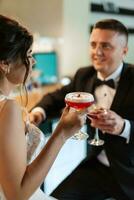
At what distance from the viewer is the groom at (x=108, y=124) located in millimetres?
1710

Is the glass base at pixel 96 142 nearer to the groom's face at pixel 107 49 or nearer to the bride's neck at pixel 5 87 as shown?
the groom's face at pixel 107 49

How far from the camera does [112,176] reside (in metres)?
1.82

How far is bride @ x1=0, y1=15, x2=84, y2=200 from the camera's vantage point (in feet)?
3.62

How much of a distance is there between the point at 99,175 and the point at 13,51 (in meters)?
0.97

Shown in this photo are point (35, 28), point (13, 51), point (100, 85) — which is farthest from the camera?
point (35, 28)

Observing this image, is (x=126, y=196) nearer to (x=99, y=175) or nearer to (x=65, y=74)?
(x=99, y=175)

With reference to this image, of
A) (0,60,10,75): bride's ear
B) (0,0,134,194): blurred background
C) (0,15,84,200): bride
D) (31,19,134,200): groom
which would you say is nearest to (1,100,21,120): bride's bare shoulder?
(0,15,84,200): bride

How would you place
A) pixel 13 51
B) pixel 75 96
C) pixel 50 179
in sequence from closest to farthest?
pixel 13 51, pixel 75 96, pixel 50 179

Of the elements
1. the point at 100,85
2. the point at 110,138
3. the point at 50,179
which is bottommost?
the point at 50,179

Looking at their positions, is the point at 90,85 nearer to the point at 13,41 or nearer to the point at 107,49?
the point at 107,49

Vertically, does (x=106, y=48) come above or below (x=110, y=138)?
above

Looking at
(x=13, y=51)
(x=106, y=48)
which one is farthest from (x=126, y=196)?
(x=13, y=51)

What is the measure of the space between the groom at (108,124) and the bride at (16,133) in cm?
47

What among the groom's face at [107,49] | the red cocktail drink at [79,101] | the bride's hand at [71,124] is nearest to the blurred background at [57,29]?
the groom's face at [107,49]
